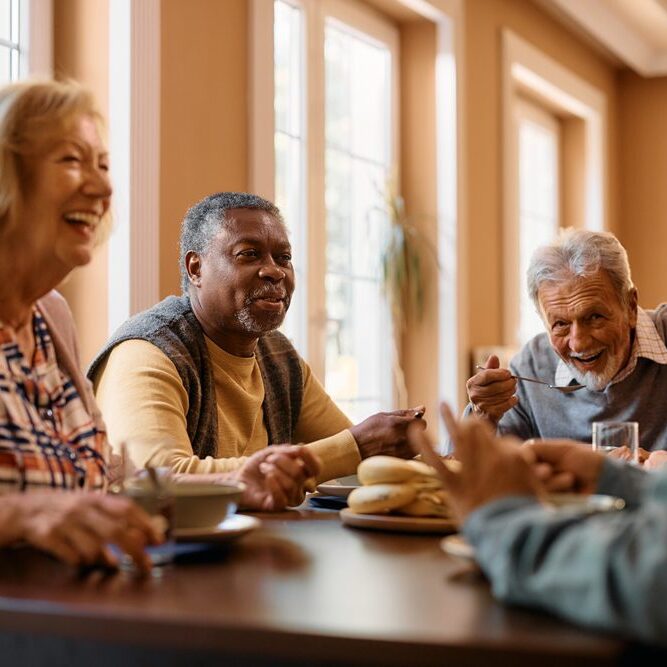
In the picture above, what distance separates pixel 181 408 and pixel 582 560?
4.50 feet

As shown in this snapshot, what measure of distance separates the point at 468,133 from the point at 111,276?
255 cm

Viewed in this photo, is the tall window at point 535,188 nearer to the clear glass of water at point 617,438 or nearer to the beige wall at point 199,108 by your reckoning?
the beige wall at point 199,108

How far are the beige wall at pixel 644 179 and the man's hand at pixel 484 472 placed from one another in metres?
6.16

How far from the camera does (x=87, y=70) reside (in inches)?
119

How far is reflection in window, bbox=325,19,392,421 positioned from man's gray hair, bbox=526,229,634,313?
70.3 inches

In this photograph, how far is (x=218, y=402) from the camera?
2.41m

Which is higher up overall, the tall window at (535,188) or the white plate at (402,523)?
the tall window at (535,188)

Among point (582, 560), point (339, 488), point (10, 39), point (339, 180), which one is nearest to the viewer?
point (582, 560)

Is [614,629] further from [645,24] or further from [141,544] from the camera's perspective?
[645,24]

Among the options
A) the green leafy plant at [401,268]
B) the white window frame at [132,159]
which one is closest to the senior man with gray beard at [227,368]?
the white window frame at [132,159]

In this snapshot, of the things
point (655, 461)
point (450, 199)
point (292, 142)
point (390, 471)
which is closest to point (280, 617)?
point (390, 471)

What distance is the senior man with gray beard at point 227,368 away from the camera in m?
2.09

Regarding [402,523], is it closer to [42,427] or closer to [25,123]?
[42,427]

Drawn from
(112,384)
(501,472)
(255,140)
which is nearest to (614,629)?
(501,472)
